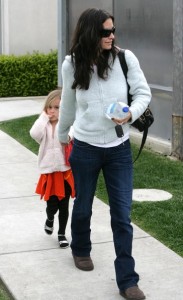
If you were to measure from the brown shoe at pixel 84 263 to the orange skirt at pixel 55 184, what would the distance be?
632 mm

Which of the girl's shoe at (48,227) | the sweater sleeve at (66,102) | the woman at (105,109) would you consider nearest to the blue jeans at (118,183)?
the woman at (105,109)

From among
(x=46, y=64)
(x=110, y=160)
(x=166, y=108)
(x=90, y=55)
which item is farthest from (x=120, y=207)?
(x=46, y=64)

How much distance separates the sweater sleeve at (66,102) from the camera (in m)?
5.05

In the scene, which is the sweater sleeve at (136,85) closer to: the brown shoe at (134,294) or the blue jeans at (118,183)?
the blue jeans at (118,183)

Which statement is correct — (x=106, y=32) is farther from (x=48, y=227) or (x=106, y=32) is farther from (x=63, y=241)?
(x=48, y=227)

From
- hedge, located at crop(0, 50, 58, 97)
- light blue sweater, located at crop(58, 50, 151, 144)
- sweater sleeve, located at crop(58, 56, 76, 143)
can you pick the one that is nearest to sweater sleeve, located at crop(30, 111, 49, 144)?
sweater sleeve, located at crop(58, 56, 76, 143)

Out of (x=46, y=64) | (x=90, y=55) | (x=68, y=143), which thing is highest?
(x=90, y=55)

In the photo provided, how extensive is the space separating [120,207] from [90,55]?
101cm

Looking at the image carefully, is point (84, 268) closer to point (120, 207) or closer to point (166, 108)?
point (120, 207)

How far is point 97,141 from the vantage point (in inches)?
196

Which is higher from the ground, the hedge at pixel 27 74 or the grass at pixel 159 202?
the grass at pixel 159 202

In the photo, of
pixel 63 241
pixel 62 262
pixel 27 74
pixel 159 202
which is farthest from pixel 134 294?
pixel 27 74

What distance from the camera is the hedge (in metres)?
16.3

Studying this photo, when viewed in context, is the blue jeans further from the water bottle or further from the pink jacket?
the pink jacket
